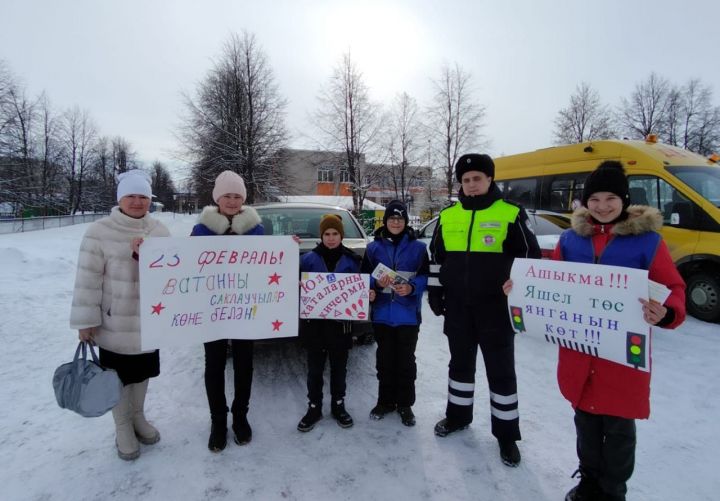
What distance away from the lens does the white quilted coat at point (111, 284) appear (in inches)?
94.8

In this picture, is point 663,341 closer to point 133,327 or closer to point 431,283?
point 431,283

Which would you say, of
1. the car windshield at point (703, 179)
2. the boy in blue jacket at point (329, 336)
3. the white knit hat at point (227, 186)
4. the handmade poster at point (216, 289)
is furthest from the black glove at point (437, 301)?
the car windshield at point (703, 179)

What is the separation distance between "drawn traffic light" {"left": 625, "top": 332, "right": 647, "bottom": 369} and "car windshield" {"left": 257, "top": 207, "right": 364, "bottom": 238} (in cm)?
327

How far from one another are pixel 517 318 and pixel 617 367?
1.92 ft

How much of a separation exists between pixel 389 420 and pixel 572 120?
36.9 metres

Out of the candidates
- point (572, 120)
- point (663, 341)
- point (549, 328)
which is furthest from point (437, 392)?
point (572, 120)

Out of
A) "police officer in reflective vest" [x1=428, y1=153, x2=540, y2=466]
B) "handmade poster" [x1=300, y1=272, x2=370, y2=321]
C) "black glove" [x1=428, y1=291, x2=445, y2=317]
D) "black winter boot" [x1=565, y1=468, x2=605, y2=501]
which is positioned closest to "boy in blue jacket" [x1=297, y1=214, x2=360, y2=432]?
"handmade poster" [x1=300, y1=272, x2=370, y2=321]

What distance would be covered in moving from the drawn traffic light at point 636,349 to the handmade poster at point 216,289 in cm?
214

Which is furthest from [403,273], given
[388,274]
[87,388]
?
[87,388]

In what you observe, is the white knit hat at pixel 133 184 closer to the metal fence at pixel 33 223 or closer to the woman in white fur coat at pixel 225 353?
the woman in white fur coat at pixel 225 353

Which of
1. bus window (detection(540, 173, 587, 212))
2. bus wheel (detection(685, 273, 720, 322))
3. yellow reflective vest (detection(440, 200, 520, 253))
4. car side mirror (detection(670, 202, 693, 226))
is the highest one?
bus window (detection(540, 173, 587, 212))

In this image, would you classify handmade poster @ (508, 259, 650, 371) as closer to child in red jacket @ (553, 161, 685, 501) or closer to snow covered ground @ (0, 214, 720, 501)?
child in red jacket @ (553, 161, 685, 501)

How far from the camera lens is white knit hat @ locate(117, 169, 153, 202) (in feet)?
8.30

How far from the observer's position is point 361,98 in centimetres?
2656
